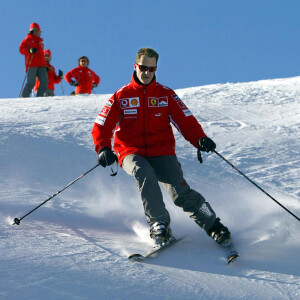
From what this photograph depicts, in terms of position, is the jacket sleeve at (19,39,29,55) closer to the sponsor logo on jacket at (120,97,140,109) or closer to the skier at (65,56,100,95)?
the skier at (65,56,100,95)

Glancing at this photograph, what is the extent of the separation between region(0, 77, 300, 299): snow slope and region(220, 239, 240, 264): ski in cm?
6

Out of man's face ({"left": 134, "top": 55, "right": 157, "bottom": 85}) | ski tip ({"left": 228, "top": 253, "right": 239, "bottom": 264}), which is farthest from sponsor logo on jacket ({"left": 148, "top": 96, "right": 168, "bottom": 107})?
ski tip ({"left": 228, "top": 253, "right": 239, "bottom": 264})

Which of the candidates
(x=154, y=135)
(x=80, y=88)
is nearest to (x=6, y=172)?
(x=154, y=135)

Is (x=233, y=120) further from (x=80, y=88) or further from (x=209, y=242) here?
(x=80, y=88)

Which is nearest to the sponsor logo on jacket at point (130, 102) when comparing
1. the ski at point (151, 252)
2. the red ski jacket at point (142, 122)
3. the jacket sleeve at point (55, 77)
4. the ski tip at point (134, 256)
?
the red ski jacket at point (142, 122)

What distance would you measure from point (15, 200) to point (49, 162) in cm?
143

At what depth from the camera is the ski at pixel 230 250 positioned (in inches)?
130

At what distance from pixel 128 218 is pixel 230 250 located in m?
1.16

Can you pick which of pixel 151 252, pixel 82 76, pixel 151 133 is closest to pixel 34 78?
pixel 82 76

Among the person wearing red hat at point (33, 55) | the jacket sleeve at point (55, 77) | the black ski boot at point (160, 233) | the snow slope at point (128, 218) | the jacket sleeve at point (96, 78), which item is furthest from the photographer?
the jacket sleeve at point (55, 77)

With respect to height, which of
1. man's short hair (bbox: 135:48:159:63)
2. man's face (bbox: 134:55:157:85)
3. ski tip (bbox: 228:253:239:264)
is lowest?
ski tip (bbox: 228:253:239:264)

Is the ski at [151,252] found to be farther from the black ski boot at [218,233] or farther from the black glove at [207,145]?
the black glove at [207,145]

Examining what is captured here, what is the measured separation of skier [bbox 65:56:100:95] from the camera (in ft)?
42.2

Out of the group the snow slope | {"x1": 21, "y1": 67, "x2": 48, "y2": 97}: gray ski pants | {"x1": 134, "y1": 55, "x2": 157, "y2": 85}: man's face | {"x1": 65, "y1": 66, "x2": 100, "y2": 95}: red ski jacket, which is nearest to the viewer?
the snow slope
